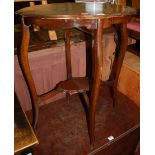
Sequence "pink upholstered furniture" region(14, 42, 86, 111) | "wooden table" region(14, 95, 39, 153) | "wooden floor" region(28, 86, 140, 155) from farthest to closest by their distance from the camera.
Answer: "pink upholstered furniture" region(14, 42, 86, 111)
"wooden floor" region(28, 86, 140, 155)
"wooden table" region(14, 95, 39, 153)

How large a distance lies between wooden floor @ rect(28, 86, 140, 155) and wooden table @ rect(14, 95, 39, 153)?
17.4 inches

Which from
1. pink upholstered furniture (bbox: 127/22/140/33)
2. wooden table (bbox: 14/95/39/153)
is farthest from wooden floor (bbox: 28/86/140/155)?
pink upholstered furniture (bbox: 127/22/140/33)

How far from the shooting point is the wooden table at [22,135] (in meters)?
0.77

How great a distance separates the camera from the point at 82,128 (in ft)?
4.66

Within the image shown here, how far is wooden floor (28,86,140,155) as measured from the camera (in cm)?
128

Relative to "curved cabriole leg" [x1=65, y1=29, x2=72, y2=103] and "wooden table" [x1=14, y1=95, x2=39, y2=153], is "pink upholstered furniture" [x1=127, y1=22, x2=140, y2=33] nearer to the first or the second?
"curved cabriole leg" [x1=65, y1=29, x2=72, y2=103]

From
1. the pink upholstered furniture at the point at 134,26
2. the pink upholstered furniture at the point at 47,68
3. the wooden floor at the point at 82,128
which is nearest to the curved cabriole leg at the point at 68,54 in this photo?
the pink upholstered furniture at the point at 47,68

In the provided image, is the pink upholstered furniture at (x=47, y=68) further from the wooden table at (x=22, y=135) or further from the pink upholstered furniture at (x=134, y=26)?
the wooden table at (x=22, y=135)

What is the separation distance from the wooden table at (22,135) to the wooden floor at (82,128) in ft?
1.45

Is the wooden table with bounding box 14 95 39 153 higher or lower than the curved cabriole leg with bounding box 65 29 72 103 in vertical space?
lower

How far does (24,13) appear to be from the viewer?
968mm
